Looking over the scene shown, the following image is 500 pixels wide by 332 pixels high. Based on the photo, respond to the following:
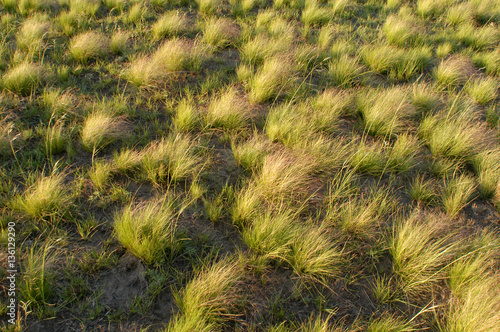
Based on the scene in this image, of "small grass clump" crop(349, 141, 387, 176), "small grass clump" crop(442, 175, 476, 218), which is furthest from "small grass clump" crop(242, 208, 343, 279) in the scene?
"small grass clump" crop(442, 175, 476, 218)

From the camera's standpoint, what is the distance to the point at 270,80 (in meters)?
4.50

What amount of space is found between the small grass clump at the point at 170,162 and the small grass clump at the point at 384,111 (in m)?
2.01

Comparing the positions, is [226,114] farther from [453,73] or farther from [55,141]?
[453,73]

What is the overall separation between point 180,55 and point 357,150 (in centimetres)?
281

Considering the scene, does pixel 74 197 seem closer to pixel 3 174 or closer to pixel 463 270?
pixel 3 174

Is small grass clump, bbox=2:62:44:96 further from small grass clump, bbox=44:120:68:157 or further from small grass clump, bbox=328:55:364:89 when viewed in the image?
small grass clump, bbox=328:55:364:89

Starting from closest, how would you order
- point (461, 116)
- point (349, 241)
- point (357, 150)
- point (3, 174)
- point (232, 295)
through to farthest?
1. point (232, 295)
2. point (349, 241)
3. point (3, 174)
4. point (357, 150)
5. point (461, 116)

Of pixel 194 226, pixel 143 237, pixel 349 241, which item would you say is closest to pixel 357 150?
pixel 349 241

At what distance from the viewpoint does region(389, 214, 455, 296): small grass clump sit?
2580mm

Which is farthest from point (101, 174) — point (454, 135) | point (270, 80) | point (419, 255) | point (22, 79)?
point (454, 135)

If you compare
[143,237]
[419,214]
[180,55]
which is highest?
[180,55]

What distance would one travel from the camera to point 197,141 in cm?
375

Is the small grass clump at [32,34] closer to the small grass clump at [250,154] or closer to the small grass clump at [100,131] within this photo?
the small grass clump at [100,131]

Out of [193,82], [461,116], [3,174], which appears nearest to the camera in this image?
Result: [3,174]
